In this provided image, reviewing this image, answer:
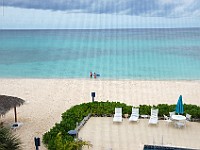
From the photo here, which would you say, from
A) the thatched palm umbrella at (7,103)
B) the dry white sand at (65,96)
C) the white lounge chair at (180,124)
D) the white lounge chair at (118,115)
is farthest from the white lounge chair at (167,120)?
the thatched palm umbrella at (7,103)

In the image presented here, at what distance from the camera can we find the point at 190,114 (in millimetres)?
8836

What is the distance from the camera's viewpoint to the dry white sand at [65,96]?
936 centimetres

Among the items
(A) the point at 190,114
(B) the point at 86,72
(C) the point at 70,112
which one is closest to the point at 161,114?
(A) the point at 190,114

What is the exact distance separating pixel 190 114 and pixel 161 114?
816mm

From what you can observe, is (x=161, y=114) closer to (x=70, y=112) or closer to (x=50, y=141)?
(x=70, y=112)

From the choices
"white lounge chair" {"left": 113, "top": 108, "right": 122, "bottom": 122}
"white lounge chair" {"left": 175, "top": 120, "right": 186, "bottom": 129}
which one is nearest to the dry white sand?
"white lounge chair" {"left": 113, "top": 108, "right": 122, "bottom": 122}

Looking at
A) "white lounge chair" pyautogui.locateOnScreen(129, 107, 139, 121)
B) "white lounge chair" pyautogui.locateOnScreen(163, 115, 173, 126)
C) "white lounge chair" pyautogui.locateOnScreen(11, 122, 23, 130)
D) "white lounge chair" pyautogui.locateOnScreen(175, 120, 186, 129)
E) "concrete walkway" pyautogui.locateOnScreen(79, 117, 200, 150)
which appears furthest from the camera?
"white lounge chair" pyautogui.locateOnScreen(11, 122, 23, 130)

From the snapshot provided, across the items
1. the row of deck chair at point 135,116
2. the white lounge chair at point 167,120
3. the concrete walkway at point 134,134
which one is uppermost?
the row of deck chair at point 135,116

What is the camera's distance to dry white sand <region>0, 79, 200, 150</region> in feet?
30.7

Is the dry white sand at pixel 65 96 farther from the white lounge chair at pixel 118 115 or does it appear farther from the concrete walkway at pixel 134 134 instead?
the white lounge chair at pixel 118 115

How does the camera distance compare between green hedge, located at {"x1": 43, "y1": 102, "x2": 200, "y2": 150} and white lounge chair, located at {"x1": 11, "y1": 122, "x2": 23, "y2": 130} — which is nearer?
green hedge, located at {"x1": 43, "y1": 102, "x2": 200, "y2": 150}

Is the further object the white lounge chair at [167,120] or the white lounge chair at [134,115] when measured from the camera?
the white lounge chair at [134,115]

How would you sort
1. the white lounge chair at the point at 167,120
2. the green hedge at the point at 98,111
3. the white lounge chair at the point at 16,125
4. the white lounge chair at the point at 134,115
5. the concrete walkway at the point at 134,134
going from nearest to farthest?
1. the concrete walkway at the point at 134,134
2. the green hedge at the point at 98,111
3. the white lounge chair at the point at 167,120
4. the white lounge chair at the point at 134,115
5. the white lounge chair at the point at 16,125

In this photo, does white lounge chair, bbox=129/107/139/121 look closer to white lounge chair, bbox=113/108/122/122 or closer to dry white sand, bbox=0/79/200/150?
white lounge chair, bbox=113/108/122/122
